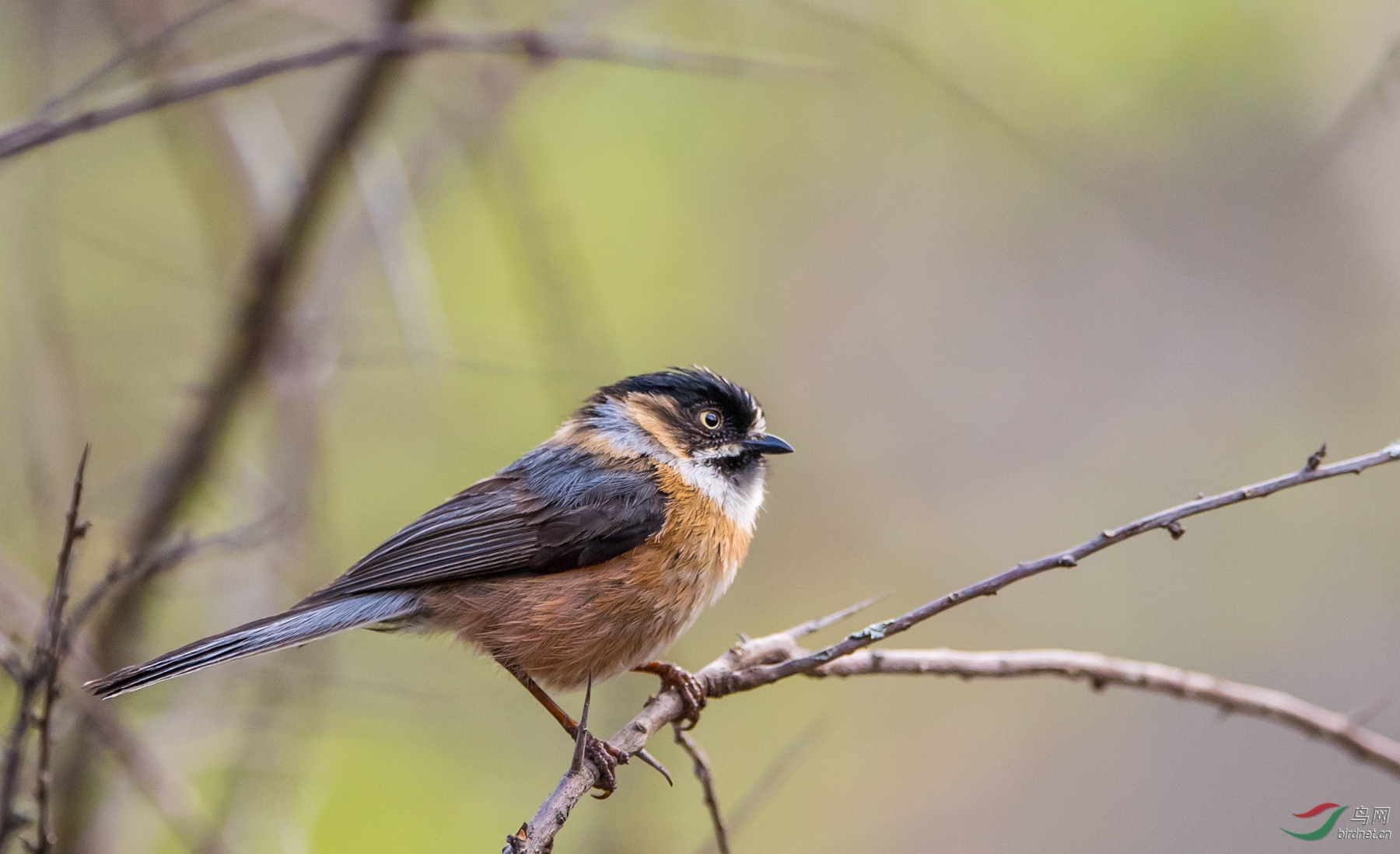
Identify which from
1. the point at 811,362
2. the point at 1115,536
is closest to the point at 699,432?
the point at 1115,536

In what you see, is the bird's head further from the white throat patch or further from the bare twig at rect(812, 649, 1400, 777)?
the bare twig at rect(812, 649, 1400, 777)

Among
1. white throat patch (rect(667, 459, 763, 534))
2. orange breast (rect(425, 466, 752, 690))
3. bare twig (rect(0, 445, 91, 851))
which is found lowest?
bare twig (rect(0, 445, 91, 851))

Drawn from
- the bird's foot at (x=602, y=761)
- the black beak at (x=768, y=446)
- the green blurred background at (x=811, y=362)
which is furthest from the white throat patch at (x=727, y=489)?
→ the bird's foot at (x=602, y=761)

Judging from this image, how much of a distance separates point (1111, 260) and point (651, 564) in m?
Result: 5.41

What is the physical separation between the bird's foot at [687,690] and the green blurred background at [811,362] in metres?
0.83

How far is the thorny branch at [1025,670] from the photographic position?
228 centimetres

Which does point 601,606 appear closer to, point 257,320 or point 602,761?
point 602,761

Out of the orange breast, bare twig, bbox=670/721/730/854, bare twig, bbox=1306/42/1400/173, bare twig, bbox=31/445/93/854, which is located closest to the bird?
the orange breast

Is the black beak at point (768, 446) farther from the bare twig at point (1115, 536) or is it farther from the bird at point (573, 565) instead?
the bare twig at point (1115, 536)

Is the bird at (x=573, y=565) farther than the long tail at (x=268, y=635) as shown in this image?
Yes

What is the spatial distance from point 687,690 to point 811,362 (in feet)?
15.4

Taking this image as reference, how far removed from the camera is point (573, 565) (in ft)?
12.5

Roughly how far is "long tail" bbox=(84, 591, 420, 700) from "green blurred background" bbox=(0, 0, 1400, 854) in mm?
620

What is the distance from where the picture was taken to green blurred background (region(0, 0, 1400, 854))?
500cm
